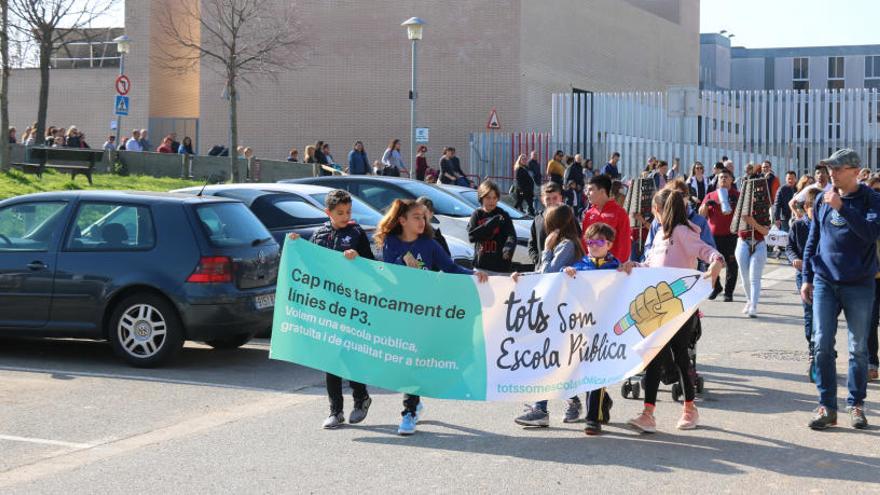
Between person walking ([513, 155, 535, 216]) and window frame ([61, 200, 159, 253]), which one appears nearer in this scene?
window frame ([61, 200, 159, 253])

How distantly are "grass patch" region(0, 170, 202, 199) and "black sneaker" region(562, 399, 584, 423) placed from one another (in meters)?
14.5

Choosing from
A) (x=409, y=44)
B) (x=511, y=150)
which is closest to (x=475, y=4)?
(x=409, y=44)

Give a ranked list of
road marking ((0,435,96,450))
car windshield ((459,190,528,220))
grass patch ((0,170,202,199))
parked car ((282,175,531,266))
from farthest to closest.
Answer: grass patch ((0,170,202,199)), car windshield ((459,190,528,220)), parked car ((282,175,531,266)), road marking ((0,435,96,450))

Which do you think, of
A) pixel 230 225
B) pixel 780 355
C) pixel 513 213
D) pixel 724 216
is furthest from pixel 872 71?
pixel 230 225

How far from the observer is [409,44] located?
43.3m

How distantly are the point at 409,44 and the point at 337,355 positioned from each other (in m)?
35.9

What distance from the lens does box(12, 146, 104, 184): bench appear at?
1081 inches

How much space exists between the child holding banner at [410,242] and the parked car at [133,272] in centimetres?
282

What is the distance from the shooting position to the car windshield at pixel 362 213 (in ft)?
49.6

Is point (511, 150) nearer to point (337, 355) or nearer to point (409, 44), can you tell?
point (409, 44)

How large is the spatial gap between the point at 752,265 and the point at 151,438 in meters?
9.50

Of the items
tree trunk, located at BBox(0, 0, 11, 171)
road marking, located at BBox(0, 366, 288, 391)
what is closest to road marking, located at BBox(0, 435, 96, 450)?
road marking, located at BBox(0, 366, 288, 391)

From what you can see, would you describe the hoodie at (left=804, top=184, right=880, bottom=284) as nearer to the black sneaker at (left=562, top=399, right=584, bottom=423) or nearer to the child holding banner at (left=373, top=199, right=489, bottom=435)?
the black sneaker at (left=562, top=399, right=584, bottom=423)

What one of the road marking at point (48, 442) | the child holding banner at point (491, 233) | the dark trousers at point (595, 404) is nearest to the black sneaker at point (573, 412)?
the dark trousers at point (595, 404)
